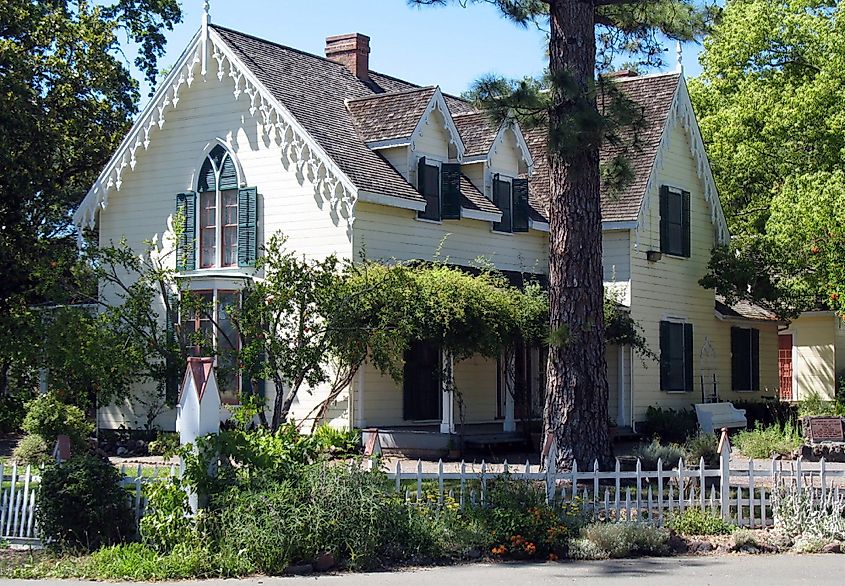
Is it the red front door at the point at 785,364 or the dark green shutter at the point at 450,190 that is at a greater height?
the dark green shutter at the point at 450,190

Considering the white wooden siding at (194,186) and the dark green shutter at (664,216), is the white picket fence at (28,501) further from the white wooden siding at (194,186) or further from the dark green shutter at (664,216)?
the dark green shutter at (664,216)

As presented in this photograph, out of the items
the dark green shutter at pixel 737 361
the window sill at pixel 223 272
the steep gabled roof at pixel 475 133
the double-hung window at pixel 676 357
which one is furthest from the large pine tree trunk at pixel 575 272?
the dark green shutter at pixel 737 361

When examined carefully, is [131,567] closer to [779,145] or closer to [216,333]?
[216,333]

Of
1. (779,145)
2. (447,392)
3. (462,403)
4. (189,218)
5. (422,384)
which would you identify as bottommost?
(462,403)

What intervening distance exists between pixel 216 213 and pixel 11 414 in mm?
8023

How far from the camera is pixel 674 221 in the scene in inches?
1188

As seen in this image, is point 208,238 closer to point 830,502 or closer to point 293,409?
point 293,409

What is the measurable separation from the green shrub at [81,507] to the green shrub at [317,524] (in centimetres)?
118

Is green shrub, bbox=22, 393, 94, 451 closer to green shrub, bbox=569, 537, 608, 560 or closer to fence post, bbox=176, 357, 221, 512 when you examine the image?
fence post, bbox=176, 357, 221, 512

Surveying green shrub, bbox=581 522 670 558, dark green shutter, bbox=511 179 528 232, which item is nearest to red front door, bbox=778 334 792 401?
dark green shutter, bbox=511 179 528 232

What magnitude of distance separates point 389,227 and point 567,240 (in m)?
8.23

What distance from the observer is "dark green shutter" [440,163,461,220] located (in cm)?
2572

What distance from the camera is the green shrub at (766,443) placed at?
76.6 feet

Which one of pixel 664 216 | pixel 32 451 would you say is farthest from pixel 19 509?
pixel 664 216
